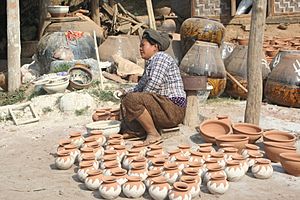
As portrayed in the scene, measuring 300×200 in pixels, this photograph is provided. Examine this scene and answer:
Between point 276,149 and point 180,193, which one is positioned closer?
point 180,193

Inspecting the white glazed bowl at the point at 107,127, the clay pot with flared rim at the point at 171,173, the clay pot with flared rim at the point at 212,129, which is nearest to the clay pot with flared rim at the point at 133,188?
the clay pot with flared rim at the point at 171,173

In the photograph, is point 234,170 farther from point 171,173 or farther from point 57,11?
point 57,11

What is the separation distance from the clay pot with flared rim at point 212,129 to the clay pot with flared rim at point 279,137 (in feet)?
1.54

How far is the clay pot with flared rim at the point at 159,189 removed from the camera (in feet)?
12.5

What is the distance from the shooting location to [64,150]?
4793 millimetres

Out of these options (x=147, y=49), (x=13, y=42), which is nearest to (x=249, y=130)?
(x=147, y=49)

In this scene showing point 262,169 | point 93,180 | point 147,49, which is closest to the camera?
point 93,180

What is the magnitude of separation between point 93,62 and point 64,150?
3971mm

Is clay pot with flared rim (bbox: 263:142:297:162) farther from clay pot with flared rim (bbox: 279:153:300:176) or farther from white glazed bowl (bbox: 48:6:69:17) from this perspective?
white glazed bowl (bbox: 48:6:69:17)

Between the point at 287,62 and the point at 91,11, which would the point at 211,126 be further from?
the point at 91,11

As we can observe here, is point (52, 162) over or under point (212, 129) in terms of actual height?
under

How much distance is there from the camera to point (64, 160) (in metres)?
4.66

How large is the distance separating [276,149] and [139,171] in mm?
1463

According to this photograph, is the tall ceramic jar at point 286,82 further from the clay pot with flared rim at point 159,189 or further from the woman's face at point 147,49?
the clay pot with flared rim at point 159,189
